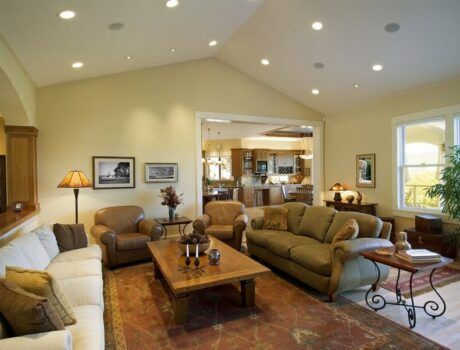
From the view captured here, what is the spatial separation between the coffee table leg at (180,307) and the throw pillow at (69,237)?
71.3 inches

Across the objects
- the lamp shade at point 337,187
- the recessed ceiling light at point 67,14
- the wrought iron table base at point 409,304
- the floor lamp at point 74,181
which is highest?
the recessed ceiling light at point 67,14

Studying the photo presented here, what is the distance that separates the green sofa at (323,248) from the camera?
10.3ft

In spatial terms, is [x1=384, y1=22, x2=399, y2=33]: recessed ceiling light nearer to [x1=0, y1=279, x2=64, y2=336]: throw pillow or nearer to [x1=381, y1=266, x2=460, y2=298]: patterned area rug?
[x1=381, y1=266, x2=460, y2=298]: patterned area rug

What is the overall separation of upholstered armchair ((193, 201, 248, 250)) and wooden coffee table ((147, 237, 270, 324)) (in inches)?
50.9

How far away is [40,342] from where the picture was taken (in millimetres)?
1502

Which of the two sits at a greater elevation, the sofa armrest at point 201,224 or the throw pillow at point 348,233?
the throw pillow at point 348,233

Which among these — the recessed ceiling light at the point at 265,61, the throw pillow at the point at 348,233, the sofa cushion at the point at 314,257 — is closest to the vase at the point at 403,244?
the throw pillow at the point at 348,233

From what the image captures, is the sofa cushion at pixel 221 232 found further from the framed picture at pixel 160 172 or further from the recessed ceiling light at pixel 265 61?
the recessed ceiling light at pixel 265 61

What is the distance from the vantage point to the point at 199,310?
305 centimetres

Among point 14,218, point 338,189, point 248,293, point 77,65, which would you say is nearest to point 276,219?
point 248,293

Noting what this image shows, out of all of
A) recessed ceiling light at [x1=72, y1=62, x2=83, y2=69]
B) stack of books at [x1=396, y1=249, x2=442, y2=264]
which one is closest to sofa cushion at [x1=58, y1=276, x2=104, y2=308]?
stack of books at [x1=396, y1=249, x2=442, y2=264]

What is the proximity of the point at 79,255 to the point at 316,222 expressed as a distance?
10.3 ft

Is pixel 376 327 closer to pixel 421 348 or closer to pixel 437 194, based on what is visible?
pixel 421 348

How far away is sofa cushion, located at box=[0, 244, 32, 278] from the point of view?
83.4 inches
